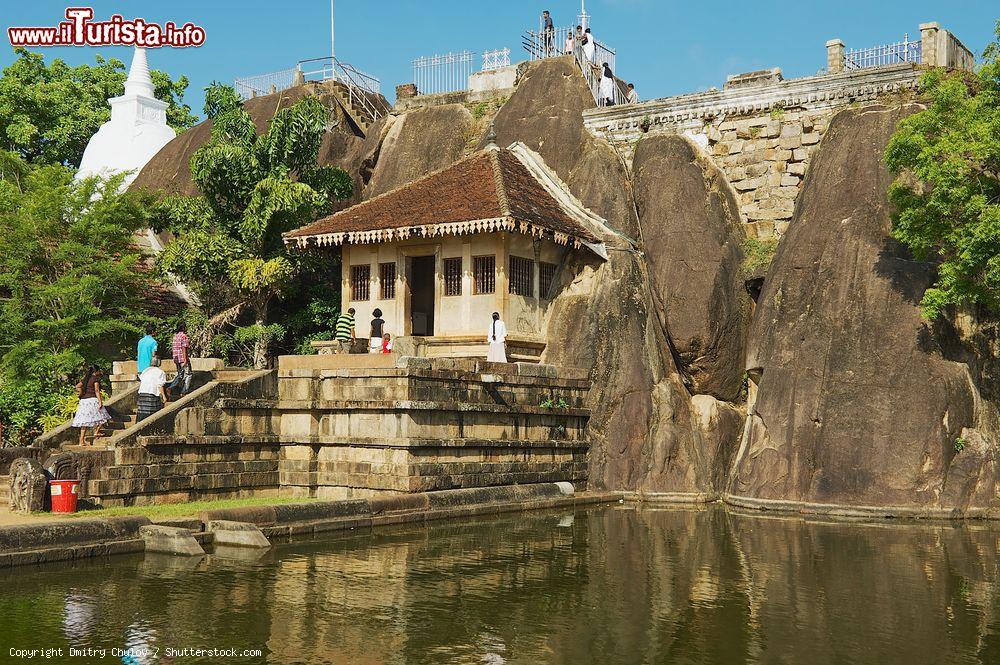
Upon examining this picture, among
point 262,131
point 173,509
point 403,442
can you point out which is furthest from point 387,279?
point 262,131

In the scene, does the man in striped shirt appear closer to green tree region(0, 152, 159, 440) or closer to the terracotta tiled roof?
the terracotta tiled roof

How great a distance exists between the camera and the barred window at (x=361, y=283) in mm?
25844

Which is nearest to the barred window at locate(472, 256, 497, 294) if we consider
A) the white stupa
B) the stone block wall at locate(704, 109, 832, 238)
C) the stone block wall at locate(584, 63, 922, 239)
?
the stone block wall at locate(584, 63, 922, 239)

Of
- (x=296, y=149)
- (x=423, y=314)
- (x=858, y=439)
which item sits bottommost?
(x=858, y=439)

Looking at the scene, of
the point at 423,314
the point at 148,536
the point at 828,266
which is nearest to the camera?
the point at 148,536

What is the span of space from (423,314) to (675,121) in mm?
8975

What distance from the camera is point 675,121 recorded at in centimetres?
2873

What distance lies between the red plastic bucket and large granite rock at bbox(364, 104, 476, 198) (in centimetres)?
1721

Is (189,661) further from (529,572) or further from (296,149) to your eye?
(296,149)

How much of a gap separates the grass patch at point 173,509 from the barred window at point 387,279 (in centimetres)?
754

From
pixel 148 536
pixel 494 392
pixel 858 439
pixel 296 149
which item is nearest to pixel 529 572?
pixel 148 536

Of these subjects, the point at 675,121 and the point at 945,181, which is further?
the point at 675,121

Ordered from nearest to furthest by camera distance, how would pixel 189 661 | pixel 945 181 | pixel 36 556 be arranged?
pixel 189 661 < pixel 36 556 < pixel 945 181

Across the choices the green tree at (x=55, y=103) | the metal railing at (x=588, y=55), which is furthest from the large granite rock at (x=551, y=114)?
the green tree at (x=55, y=103)
